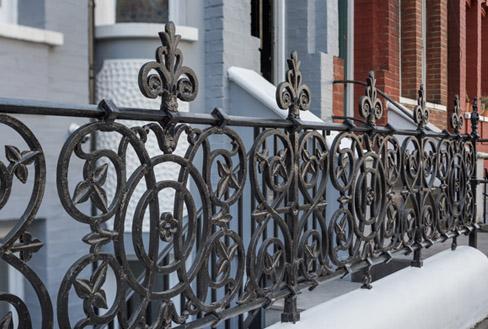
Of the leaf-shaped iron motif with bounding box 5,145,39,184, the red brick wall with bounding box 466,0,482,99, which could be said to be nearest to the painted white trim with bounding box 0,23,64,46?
the leaf-shaped iron motif with bounding box 5,145,39,184

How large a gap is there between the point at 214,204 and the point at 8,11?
10.9ft

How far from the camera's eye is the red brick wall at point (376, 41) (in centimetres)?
950

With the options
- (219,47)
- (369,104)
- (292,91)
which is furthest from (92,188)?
(219,47)

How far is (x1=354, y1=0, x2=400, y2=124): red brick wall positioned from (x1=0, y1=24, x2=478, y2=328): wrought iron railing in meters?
5.12

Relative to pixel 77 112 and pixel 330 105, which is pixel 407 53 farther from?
pixel 77 112

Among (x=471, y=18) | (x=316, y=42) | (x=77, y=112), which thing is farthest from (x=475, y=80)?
(x=77, y=112)

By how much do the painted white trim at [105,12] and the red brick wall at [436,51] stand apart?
24.2 feet

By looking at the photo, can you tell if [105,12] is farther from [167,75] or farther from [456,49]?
[456,49]

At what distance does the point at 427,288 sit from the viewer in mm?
4027

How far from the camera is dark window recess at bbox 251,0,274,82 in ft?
26.4

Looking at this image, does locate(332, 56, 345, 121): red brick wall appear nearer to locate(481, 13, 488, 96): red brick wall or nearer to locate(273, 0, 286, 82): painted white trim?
locate(273, 0, 286, 82): painted white trim

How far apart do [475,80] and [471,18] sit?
51.2 inches

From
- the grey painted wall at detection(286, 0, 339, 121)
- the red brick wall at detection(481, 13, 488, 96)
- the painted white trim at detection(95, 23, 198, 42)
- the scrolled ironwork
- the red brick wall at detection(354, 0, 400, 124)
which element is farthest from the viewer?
Result: the red brick wall at detection(481, 13, 488, 96)

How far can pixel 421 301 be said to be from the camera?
3.88 metres
